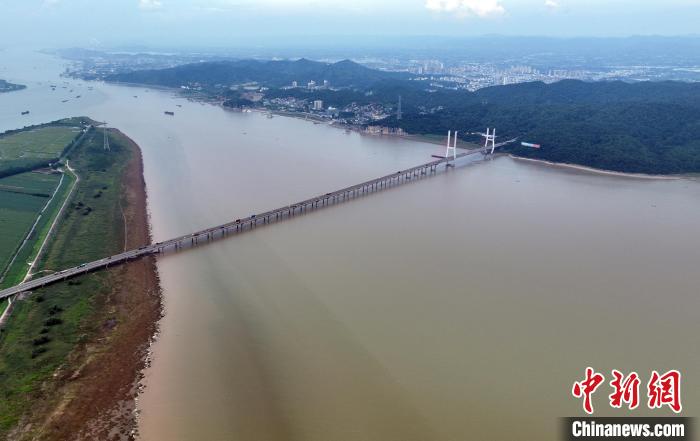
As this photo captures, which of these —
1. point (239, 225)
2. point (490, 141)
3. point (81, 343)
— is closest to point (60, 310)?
point (81, 343)

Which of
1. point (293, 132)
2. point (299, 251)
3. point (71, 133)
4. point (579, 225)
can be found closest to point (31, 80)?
point (71, 133)

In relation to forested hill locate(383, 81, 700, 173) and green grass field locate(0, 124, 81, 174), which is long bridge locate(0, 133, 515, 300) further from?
green grass field locate(0, 124, 81, 174)

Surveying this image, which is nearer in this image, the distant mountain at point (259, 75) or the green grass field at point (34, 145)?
the green grass field at point (34, 145)

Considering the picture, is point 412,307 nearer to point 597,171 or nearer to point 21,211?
point 21,211

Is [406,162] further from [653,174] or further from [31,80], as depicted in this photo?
[31,80]

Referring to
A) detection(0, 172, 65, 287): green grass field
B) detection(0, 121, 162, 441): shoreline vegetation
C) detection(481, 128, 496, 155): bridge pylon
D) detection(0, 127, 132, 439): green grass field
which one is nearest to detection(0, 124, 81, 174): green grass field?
detection(0, 172, 65, 287): green grass field

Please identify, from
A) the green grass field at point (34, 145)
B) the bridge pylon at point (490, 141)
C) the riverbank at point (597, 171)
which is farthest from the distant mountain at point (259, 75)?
the riverbank at point (597, 171)

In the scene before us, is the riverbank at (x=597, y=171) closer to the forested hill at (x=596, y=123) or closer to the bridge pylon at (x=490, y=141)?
the forested hill at (x=596, y=123)
